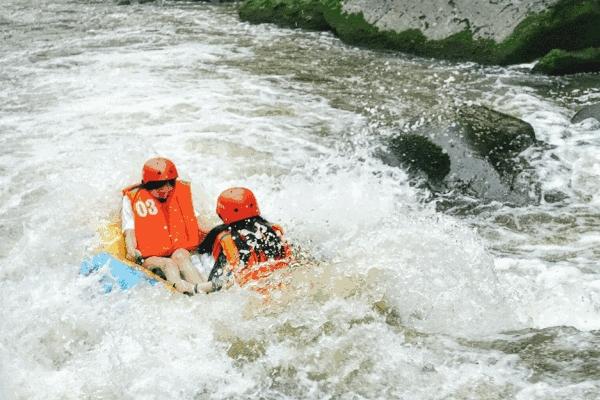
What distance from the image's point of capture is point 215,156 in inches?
333

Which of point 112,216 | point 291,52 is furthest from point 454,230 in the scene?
point 291,52

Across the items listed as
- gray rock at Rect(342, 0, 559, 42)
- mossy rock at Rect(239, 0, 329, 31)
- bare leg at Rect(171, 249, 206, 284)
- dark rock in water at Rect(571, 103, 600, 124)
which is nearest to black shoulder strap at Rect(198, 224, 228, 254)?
bare leg at Rect(171, 249, 206, 284)

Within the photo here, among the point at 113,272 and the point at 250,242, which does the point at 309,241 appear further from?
the point at 113,272

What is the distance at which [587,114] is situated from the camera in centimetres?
874

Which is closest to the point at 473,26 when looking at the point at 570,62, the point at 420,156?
the point at 570,62

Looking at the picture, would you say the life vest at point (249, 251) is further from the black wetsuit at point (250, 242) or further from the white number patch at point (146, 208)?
the white number patch at point (146, 208)

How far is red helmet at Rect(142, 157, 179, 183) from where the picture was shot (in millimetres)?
5359

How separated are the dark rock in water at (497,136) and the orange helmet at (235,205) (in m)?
3.50

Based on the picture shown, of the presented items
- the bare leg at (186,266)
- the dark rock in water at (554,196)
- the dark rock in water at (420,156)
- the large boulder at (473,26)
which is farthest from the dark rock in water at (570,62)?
the bare leg at (186,266)

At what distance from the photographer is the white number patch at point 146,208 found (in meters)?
5.43

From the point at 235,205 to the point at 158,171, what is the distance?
3.04 ft

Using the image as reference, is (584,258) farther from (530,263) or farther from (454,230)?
(454,230)

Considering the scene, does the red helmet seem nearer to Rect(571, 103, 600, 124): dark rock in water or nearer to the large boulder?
Rect(571, 103, 600, 124): dark rock in water

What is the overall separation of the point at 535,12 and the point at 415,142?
5.68 metres
